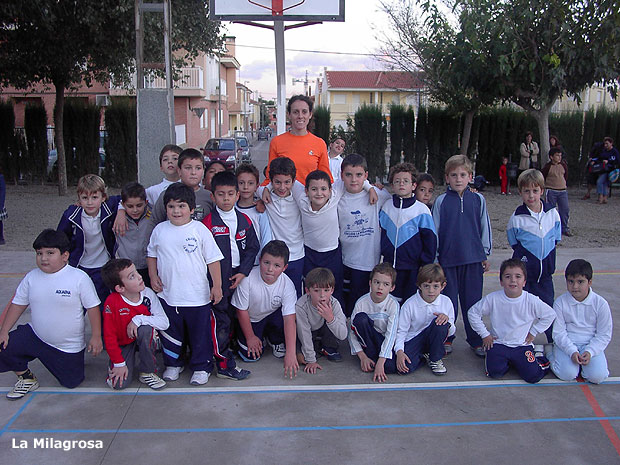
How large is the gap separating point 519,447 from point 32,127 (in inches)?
641

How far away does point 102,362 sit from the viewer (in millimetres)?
4551

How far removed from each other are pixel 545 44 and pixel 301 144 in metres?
8.63

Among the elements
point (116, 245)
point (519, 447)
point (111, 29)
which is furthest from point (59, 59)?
point (519, 447)

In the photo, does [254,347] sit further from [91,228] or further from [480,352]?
[480,352]

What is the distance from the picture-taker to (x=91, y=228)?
4562 millimetres

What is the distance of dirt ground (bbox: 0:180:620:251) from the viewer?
953 cm

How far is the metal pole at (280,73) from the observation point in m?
7.26

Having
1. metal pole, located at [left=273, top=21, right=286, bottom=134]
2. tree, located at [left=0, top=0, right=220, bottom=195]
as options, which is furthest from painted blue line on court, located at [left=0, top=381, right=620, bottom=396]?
tree, located at [left=0, top=0, right=220, bottom=195]

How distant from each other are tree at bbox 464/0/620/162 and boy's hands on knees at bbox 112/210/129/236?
8827mm

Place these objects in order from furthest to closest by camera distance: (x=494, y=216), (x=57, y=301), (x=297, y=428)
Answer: (x=494, y=216) < (x=57, y=301) < (x=297, y=428)

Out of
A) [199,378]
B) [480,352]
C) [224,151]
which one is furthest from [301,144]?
[224,151]

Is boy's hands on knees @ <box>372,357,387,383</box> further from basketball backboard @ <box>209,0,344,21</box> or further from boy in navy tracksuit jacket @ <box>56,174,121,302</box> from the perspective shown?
basketball backboard @ <box>209,0,344,21</box>

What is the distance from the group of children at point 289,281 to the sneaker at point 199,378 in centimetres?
1

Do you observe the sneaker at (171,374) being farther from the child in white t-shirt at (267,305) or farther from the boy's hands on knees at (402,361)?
the boy's hands on knees at (402,361)
